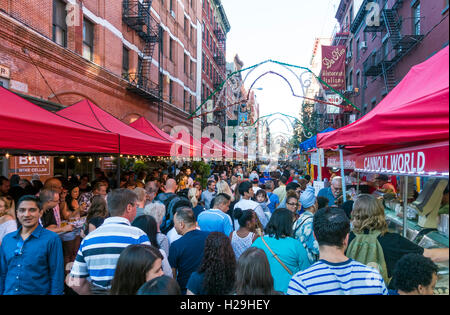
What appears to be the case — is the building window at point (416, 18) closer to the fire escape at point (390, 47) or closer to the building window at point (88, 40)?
the fire escape at point (390, 47)

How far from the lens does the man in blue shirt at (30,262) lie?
3.14m

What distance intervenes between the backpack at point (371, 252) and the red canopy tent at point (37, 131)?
14.6 ft

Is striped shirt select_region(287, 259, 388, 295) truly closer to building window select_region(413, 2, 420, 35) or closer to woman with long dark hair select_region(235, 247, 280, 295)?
woman with long dark hair select_region(235, 247, 280, 295)

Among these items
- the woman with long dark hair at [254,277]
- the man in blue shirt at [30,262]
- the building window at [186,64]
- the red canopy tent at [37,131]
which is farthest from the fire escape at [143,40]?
the woman with long dark hair at [254,277]

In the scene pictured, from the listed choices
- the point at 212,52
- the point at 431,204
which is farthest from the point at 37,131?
the point at 212,52

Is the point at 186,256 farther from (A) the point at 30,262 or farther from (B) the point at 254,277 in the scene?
(A) the point at 30,262

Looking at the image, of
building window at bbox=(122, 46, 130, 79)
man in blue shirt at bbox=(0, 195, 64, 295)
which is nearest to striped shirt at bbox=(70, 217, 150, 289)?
man in blue shirt at bbox=(0, 195, 64, 295)

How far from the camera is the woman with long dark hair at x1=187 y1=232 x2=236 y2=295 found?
260 cm

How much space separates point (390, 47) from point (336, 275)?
64.7 feet

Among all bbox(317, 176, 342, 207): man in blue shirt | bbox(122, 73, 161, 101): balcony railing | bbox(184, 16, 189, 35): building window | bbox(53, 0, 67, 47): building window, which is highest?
bbox(184, 16, 189, 35): building window

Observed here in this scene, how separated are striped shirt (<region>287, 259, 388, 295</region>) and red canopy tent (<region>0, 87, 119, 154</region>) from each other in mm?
4052

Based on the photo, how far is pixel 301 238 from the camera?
4090 mm

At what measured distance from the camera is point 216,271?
2621 millimetres

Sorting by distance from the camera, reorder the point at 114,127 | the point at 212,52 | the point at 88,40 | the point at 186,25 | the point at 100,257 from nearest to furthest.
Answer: the point at 100,257, the point at 114,127, the point at 88,40, the point at 186,25, the point at 212,52
